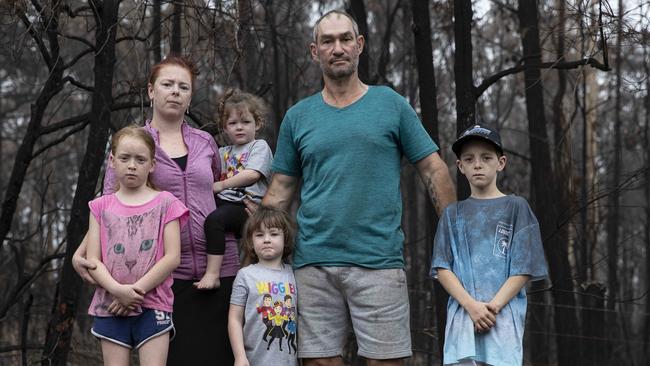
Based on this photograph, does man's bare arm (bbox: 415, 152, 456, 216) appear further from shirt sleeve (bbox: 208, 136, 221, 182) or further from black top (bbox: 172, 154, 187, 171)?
black top (bbox: 172, 154, 187, 171)

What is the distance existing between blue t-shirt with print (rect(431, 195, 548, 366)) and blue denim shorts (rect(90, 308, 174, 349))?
1.28 meters

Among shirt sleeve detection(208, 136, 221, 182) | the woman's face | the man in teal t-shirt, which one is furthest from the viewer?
shirt sleeve detection(208, 136, 221, 182)

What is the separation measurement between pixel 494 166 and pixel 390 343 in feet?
3.08

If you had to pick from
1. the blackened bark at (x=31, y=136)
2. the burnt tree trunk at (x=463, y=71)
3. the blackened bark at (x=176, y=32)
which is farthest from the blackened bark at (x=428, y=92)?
the blackened bark at (x=31, y=136)

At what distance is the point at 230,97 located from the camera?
174 inches

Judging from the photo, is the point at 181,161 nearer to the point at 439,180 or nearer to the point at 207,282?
the point at 207,282

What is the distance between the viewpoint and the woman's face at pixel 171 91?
3957 mm

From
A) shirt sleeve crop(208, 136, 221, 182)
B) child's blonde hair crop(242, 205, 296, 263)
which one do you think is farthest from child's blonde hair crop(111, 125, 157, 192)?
child's blonde hair crop(242, 205, 296, 263)

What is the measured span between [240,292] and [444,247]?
976 mm

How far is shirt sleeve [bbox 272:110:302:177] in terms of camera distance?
4047 mm

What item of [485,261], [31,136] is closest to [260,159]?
[485,261]

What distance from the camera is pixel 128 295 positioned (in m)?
3.61

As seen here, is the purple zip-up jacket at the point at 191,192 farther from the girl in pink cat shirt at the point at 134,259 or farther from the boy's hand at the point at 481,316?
the boy's hand at the point at 481,316

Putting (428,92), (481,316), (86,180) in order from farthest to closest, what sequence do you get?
(428,92)
(86,180)
(481,316)
